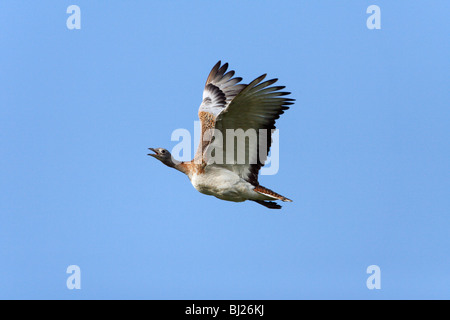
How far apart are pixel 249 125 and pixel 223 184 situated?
4.72 feet

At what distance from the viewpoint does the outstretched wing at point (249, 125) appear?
13.3 metres

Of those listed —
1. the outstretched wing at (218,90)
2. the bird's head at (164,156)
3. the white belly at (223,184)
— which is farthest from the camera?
the outstretched wing at (218,90)

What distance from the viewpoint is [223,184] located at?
567 inches

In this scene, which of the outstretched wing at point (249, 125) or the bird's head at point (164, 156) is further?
the bird's head at point (164, 156)

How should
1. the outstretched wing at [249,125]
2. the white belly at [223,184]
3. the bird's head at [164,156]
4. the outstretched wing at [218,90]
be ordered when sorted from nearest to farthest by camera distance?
the outstretched wing at [249,125]
the white belly at [223,184]
the bird's head at [164,156]
the outstretched wing at [218,90]

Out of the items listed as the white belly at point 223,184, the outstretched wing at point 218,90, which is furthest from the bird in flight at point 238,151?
the outstretched wing at point 218,90

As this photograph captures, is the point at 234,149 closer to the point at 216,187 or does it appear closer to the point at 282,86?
the point at 216,187

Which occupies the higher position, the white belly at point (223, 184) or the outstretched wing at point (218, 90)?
the outstretched wing at point (218, 90)

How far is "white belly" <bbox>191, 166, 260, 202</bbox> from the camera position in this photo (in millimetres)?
14406

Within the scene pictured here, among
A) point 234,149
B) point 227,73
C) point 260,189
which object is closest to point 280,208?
point 260,189

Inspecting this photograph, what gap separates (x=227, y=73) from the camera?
17875 millimetres

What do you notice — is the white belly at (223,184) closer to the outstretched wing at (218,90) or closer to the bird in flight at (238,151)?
the bird in flight at (238,151)

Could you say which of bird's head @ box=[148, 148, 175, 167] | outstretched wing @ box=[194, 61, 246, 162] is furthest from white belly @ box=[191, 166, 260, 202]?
outstretched wing @ box=[194, 61, 246, 162]

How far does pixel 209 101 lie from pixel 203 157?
3.16 metres
